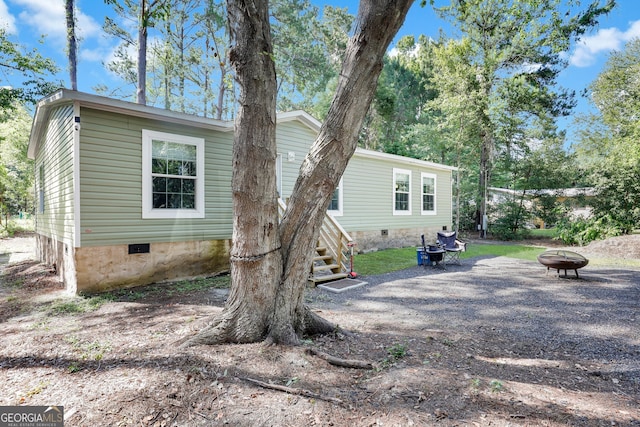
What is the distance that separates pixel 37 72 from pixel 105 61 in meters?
6.32

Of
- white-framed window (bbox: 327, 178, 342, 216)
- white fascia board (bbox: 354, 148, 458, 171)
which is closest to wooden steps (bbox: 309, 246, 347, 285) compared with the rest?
white-framed window (bbox: 327, 178, 342, 216)

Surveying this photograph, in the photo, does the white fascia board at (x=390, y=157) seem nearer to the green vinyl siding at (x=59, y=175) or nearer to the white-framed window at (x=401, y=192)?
the white-framed window at (x=401, y=192)

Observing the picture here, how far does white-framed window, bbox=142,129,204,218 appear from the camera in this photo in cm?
614

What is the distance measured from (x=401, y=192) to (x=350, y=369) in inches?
389

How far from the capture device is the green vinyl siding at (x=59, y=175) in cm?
576

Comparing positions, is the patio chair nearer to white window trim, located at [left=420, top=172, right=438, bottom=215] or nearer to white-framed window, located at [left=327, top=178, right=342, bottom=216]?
white-framed window, located at [left=327, top=178, right=342, bottom=216]

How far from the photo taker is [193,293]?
220 inches

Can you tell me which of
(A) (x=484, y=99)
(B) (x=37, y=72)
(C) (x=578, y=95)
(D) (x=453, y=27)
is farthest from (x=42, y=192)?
(C) (x=578, y=95)

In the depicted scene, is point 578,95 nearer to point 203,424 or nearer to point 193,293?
point 193,293

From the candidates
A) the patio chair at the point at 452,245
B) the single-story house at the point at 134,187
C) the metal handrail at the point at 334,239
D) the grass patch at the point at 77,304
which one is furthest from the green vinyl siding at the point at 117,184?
the patio chair at the point at 452,245

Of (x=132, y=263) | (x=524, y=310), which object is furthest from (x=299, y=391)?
(x=132, y=263)

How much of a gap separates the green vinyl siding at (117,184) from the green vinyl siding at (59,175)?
0.34m

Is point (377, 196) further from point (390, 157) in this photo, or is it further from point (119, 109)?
point (119, 109)
